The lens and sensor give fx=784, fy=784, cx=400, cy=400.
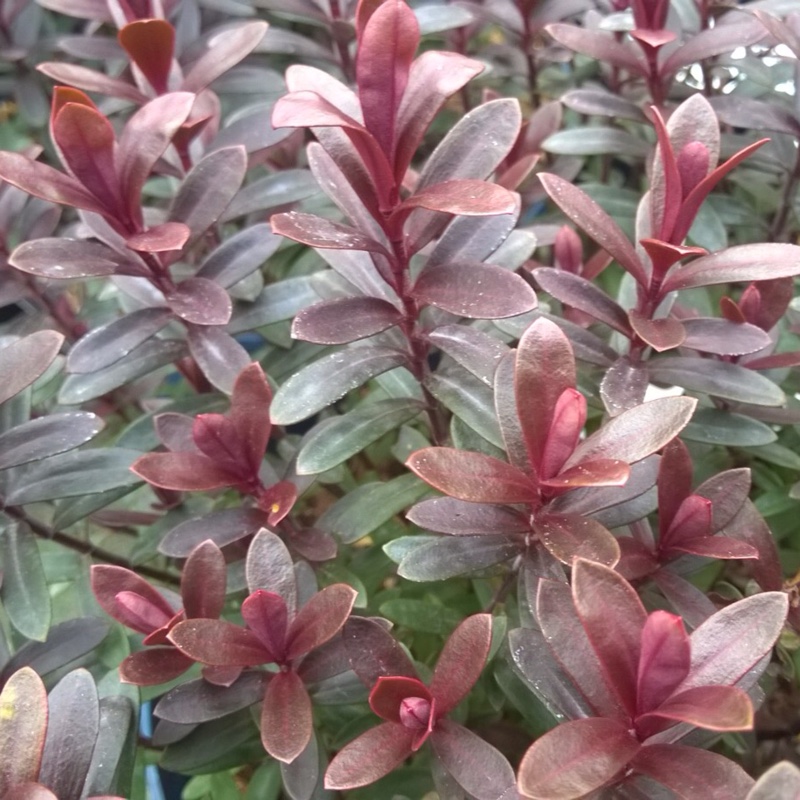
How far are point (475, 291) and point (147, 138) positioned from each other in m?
0.35

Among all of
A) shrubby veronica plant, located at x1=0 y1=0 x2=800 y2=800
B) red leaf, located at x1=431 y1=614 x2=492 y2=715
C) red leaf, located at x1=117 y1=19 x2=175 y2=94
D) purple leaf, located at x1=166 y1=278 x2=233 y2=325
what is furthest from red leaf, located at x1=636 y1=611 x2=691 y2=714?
red leaf, located at x1=117 y1=19 x2=175 y2=94

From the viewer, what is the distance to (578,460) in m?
0.62

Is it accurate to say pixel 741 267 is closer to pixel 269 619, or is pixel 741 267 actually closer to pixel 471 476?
pixel 471 476

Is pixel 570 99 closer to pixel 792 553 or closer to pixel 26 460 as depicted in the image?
pixel 792 553

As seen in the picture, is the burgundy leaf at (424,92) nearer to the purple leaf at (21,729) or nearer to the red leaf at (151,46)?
the red leaf at (151,46)

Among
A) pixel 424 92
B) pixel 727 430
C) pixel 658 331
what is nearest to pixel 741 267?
pixel 658 331

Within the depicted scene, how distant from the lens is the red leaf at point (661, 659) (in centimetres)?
47

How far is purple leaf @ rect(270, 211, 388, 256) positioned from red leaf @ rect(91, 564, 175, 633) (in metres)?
0.33

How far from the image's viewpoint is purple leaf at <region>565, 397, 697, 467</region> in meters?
0.57

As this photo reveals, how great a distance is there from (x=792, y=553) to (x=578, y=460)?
2.02 ft

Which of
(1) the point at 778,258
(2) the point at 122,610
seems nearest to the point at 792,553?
(1) the point at 778,258

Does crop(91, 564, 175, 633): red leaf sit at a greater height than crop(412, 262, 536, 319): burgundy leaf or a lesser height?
lesser

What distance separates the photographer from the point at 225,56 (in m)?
0.96

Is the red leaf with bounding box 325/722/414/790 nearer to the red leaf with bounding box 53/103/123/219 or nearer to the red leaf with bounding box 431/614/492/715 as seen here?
the red leaf with bounding box 431/614/492/715
